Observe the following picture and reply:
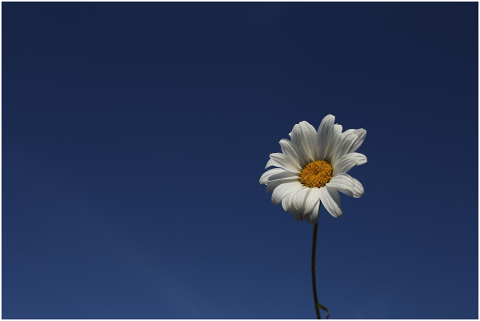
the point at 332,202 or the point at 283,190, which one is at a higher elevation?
the point at 283,190

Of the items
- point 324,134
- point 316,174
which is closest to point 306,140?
point 324,134

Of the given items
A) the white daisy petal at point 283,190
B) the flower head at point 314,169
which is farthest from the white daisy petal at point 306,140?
the white daisy petal at point 283,190

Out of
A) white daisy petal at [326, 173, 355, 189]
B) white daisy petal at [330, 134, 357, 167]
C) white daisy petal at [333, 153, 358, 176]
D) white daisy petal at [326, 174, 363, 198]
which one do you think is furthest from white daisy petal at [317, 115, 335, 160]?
white daisy petal at [326, 174, 363, 198]

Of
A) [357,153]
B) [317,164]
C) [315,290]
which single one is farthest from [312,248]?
[317,164]

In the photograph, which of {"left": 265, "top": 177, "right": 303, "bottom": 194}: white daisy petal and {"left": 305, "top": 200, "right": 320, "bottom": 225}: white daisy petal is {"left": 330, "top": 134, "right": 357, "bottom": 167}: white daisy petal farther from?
{"left": 305, "top": 200, "right": 320, "bottom": 225}: white daisy petal

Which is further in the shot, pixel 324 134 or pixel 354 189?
pixel 324 134

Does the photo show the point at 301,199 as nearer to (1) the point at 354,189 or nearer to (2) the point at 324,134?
(1) the point at 354,189
